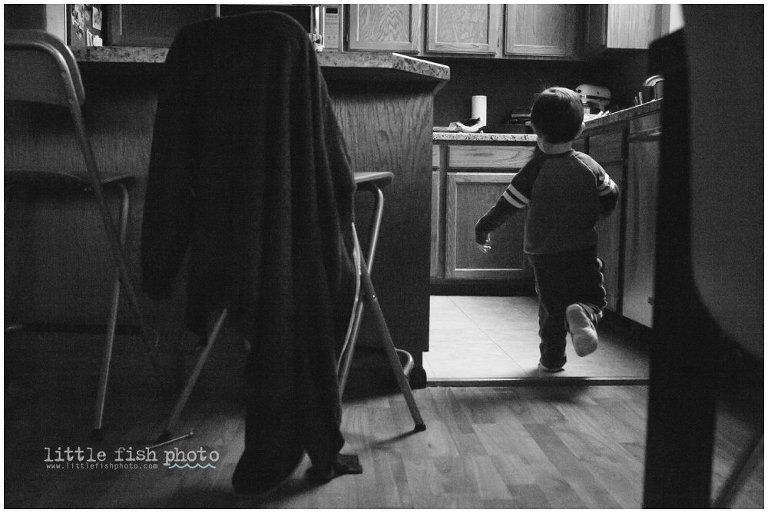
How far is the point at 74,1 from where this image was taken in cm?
202

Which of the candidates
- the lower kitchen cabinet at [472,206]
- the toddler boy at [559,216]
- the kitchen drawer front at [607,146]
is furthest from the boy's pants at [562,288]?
the lower kitchen cabinet at [472,206]

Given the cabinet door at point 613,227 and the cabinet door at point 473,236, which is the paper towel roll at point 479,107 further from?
the cabinet door at point 613,227

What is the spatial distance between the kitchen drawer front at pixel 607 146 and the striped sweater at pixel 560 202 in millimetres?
725

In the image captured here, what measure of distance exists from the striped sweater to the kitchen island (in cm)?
26

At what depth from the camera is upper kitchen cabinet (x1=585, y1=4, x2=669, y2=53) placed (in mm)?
3643

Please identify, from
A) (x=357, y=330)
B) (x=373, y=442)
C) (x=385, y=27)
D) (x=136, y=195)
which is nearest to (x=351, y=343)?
(x=357, y=330)

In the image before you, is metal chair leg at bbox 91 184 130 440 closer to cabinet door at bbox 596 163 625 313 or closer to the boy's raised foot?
the boy's raised foot

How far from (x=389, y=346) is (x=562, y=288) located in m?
0.72

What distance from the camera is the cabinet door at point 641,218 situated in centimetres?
235

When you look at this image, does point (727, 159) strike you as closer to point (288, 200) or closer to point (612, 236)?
point (288, 200)

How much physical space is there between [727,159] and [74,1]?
6.48ft

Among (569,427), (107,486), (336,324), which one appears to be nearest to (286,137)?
(336,324)

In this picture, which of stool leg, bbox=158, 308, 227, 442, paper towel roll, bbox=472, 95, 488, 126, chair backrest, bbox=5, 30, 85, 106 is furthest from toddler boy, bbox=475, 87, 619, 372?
paper towel roll, bbox=472, 95, 488, 126

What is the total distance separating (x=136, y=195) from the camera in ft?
5.80
